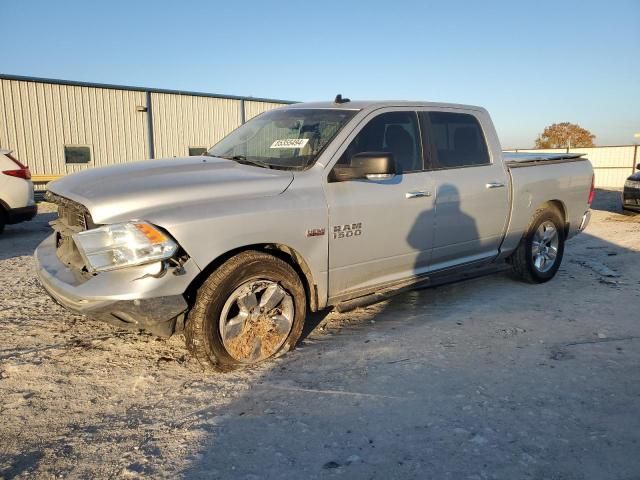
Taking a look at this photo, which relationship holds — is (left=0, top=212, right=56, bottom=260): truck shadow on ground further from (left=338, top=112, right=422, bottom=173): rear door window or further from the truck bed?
the truck bed

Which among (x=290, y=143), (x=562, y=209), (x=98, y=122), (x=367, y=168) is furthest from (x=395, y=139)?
(x=98, y=122)

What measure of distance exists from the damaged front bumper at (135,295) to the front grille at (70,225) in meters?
0.23

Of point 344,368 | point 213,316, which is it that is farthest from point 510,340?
point 213,316

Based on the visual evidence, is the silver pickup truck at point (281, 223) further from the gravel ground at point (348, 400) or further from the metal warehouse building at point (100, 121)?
the metal warehouse building at point (100, 121)

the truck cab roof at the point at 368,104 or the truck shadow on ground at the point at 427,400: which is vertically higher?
the truck cab roof at the point at 368,104

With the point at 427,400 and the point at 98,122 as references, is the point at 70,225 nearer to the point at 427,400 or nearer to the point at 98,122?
the point at 427,400

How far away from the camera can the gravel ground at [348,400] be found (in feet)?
7.91

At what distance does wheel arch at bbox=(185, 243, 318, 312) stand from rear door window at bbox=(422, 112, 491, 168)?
5.51ft

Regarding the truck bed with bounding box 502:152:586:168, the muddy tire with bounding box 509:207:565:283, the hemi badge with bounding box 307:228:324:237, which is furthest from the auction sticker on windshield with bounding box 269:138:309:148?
the muddy tire with bounding box 509:207:565:283

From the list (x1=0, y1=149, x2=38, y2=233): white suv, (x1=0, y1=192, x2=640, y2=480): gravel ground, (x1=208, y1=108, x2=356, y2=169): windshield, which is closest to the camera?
(x1=0, y1=192, x2=640, y2=480): gravel ground

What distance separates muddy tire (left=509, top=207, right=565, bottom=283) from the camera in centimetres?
554

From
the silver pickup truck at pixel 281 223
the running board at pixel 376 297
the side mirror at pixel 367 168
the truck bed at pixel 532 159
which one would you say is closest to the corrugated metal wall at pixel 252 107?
the truck bed at pixel 532 159

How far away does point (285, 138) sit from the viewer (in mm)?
4113

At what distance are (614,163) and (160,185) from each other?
1225 inches
